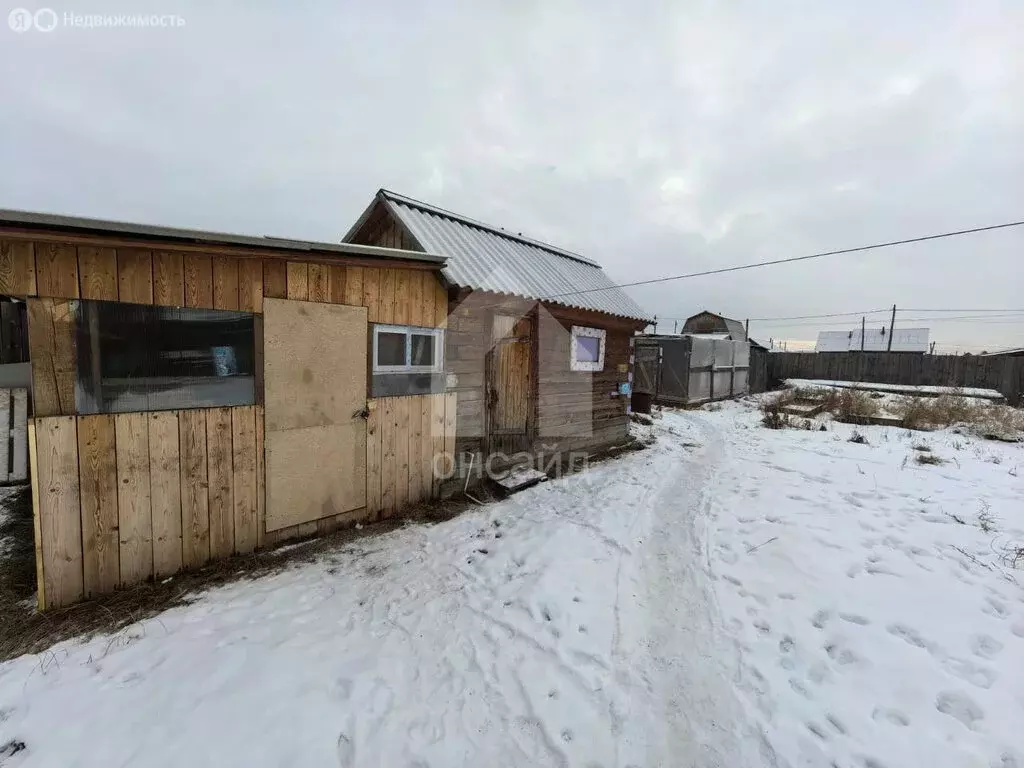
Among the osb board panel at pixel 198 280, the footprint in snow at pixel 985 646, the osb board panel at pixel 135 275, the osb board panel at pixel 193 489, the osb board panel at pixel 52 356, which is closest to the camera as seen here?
the footprint in snow at pixel 985 646

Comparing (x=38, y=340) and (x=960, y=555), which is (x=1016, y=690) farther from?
(x=38, y=340)

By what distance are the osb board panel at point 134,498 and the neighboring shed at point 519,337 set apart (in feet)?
11.1

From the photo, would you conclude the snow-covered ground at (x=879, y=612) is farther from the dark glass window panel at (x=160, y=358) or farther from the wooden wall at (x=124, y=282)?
the wooden wall at (x=124, y=282)

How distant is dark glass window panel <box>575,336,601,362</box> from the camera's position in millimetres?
8172

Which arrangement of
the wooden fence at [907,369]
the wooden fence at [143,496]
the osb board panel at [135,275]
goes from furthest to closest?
1. the wooden fence at [907,369]
2. the osb board panel at [135,275]
3. the wooden fence at [143,496]

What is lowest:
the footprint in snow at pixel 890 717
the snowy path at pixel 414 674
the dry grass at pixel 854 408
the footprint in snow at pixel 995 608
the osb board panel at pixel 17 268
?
the snowy path at pixel 414 674

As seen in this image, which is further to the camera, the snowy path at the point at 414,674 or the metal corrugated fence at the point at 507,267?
the metal corrugated fence at the point at 507,267

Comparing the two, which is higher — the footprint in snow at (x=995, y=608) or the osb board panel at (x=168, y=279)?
the osb board panel at (x=168, y=279)

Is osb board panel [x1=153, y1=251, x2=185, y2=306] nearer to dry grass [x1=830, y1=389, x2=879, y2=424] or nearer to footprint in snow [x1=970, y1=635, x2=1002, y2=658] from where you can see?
footprint in snow [x1=970, y1=635, x2=1002, y2=658]

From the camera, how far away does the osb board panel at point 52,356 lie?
313cm

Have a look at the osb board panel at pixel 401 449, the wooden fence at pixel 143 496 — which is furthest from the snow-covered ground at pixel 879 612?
the wooden fence at pixel 143 496

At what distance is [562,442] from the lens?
805 cm

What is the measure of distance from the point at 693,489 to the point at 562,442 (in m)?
2.56

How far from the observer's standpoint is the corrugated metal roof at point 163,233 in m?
2.88
